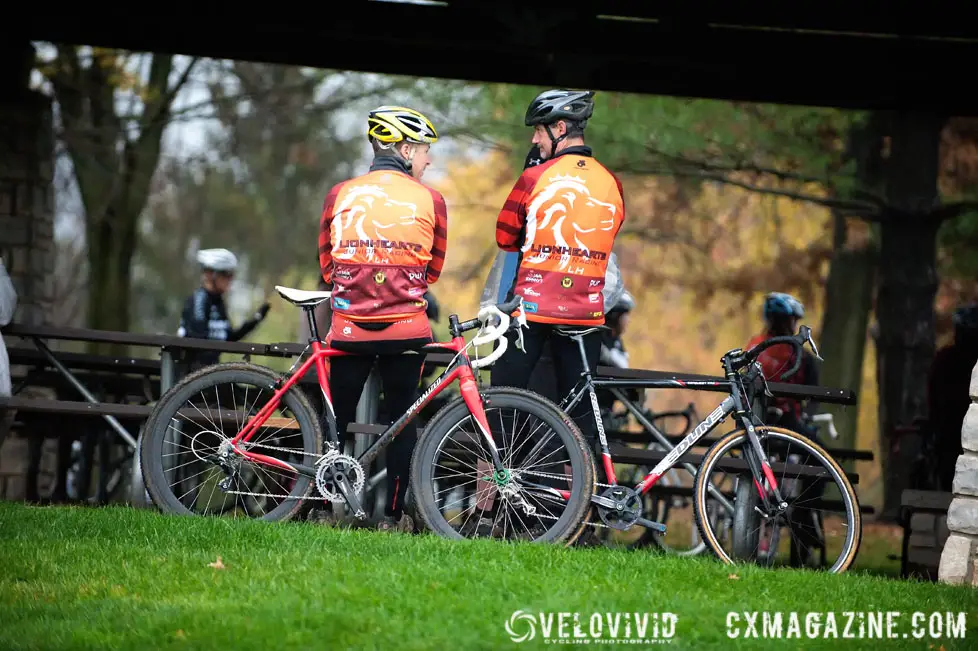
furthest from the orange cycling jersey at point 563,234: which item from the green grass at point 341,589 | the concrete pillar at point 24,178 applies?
the concrete pillar at point 24,178

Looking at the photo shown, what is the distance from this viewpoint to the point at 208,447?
284 inches

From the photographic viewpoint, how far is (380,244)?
718 cm

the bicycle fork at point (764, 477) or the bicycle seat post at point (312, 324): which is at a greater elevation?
the bicycle seat post at point (312, 324)

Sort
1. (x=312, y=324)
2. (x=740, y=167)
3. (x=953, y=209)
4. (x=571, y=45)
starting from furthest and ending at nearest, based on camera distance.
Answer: (x=740, y=167), (x=953, y=209), (x=571, y=45), (x=312, y=324)

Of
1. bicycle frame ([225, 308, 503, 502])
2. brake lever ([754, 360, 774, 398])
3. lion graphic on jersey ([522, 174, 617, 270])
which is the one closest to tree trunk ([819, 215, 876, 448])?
brake lever ([754, 360, 774, 398])

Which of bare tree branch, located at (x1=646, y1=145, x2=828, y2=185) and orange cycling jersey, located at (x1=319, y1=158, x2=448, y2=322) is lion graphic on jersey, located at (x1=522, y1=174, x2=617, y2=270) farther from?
bare tree branch, located at (x1=646, y1=145, x2=828, y2=185)

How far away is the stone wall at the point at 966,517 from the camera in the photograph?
23.5ft

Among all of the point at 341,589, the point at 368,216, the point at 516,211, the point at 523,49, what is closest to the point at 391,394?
the point at 368,216

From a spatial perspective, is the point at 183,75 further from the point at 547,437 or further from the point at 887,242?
the point at 547,437

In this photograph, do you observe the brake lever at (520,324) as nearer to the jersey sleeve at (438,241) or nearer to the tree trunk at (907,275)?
the jersey sleeve at (438,241)

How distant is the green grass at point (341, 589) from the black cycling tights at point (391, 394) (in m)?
0.40

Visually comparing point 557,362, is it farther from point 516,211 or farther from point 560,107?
point 560,107

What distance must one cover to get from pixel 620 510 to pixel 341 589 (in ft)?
5.76

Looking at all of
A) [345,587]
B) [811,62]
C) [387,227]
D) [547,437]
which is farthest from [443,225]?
→ [811,62]
